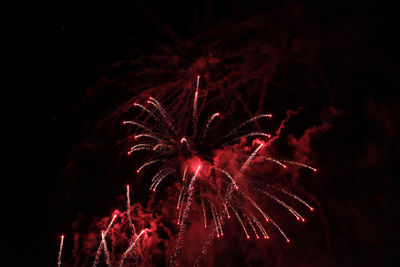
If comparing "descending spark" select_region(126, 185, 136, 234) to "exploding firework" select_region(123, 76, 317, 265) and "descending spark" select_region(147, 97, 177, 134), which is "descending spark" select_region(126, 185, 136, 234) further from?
"descending spark" select_region(147, 97, 177, 134)

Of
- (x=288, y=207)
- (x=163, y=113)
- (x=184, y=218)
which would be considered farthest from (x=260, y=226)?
(x=163, y=113)

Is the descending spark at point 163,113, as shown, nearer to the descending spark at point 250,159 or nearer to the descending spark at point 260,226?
the descending spark at point 250,159


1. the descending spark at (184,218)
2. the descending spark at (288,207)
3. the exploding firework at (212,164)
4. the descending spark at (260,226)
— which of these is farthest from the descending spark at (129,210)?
the descending spark at (288,207)

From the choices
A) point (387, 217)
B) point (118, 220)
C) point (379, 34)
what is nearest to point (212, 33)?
point (379, 34)

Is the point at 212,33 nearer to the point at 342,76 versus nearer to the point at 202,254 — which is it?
the point at 342,76

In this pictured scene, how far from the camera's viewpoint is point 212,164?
25.5 feet

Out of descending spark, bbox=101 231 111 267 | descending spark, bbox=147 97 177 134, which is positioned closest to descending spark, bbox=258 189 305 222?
descending spark, bbox=147 97 177 134

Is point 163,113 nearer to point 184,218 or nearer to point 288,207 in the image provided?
point 184,218

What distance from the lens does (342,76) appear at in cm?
844

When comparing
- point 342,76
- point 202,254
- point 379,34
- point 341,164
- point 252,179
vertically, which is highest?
point 379,34

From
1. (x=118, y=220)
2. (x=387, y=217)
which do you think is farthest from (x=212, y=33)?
(x=387, y=217)

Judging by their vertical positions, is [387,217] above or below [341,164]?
below

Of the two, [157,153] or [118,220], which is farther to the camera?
[118,220]

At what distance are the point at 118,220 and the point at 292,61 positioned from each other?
5.42m
